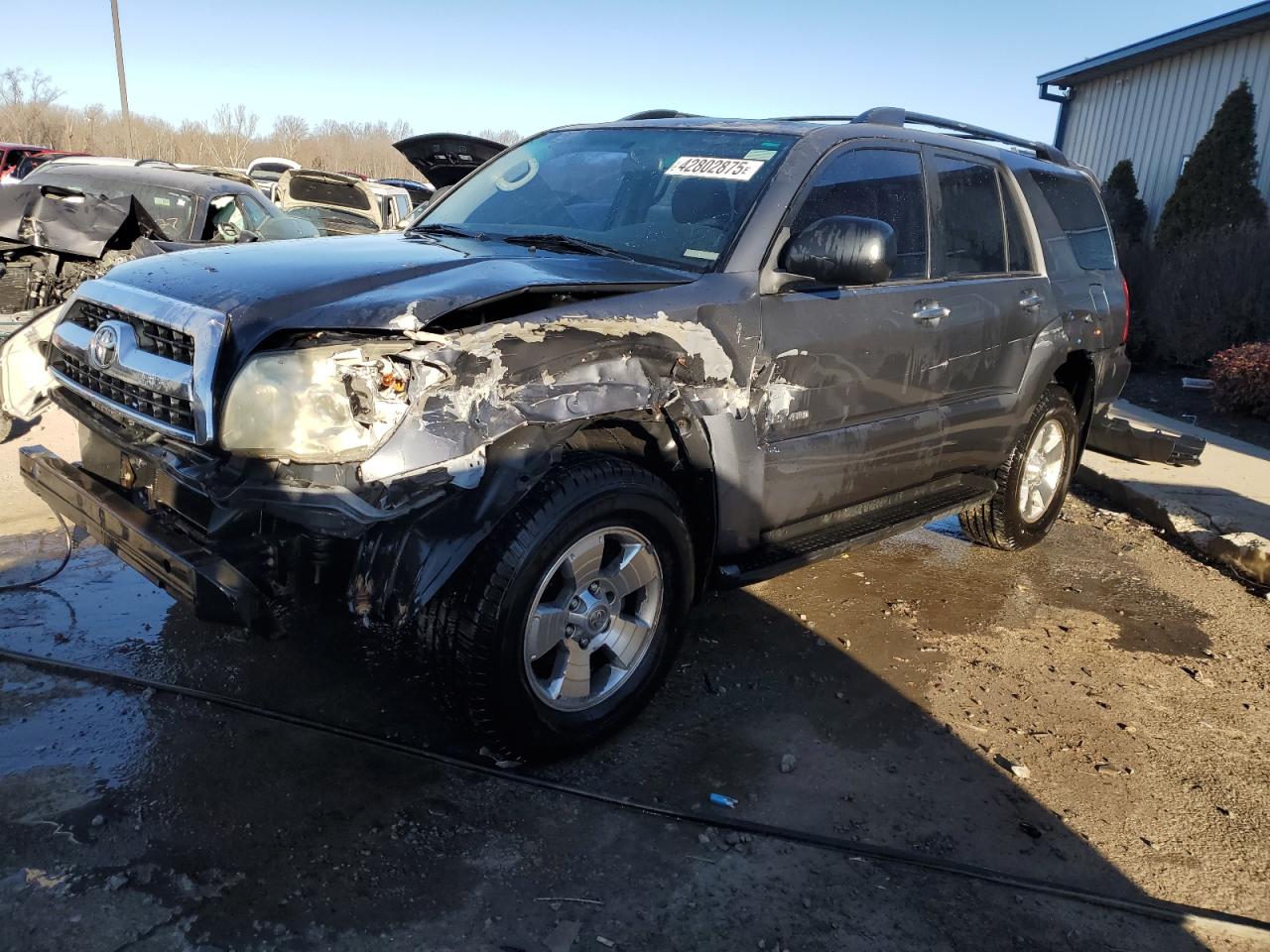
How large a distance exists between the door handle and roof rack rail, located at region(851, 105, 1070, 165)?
80cm

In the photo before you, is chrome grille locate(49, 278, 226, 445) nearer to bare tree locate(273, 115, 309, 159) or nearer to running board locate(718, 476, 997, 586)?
running board locate(718, 476, 997, 586)

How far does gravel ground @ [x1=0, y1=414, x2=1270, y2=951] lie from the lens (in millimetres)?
2439

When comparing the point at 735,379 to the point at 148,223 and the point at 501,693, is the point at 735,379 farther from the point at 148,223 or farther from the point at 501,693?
the point at 148,223

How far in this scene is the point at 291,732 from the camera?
3143 mm

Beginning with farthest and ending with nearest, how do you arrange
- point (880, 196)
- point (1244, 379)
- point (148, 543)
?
1. point (1244, 379)
2. point (880, 196)
3. point (148, 543)

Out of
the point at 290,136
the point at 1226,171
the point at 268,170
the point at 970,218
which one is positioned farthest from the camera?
the point at 290,136

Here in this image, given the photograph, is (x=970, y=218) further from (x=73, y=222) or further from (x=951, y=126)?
(x=73, y=222)

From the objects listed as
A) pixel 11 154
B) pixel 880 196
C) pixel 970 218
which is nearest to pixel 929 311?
pixel 880 196

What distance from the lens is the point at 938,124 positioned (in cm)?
461

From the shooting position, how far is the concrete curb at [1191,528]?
5410 millimetres

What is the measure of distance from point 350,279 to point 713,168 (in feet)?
4.98

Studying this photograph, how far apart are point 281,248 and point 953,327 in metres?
2.72

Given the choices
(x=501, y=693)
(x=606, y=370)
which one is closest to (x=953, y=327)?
(x=606, y=370)

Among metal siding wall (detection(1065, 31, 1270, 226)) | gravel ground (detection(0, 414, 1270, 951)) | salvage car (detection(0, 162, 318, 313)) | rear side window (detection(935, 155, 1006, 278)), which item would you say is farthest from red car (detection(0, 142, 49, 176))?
metal siding wall (detection(1065, 31, 1270, 226))
